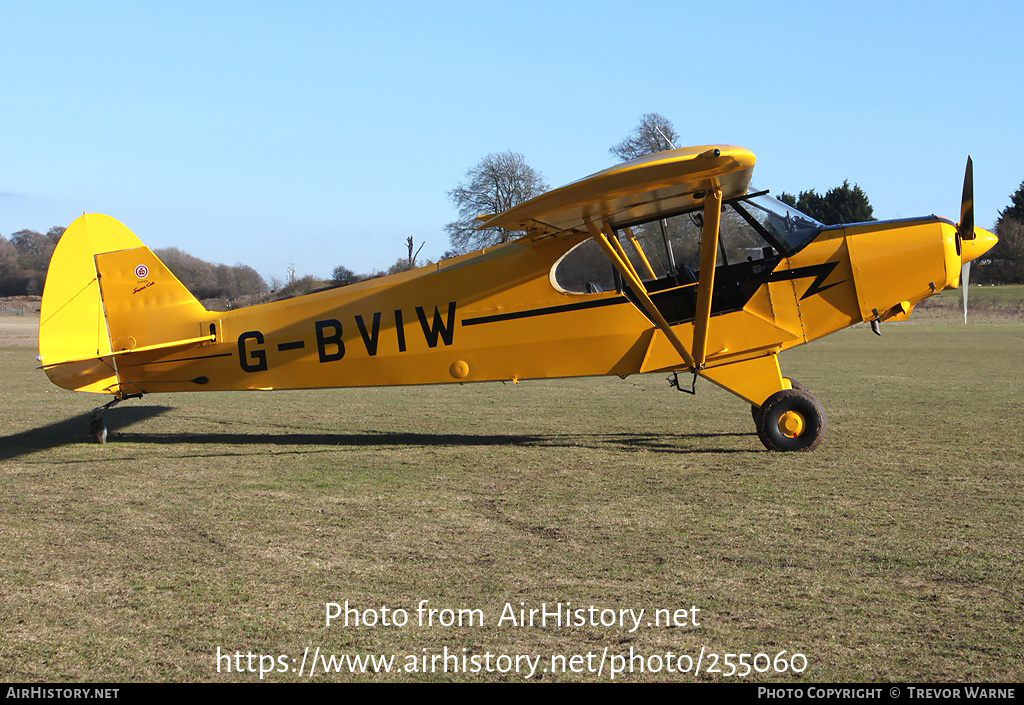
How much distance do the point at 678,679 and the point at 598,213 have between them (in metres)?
5.43

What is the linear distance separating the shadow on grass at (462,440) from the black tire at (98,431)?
0.36 m

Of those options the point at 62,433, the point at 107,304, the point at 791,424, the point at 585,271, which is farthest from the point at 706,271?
the point at 62,433

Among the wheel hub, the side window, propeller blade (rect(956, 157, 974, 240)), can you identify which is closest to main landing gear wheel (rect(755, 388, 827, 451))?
the wheel hub

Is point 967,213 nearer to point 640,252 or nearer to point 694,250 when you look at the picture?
point 694,250

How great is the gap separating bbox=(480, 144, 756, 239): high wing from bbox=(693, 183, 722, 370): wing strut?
16 cm

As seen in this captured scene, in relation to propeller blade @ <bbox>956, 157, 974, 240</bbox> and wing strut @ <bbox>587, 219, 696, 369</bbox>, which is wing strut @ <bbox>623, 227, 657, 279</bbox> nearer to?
wing strut @ <bbox>587, 219, 696, 369</bbox>

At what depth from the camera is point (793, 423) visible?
321 inches

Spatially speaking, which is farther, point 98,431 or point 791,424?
point 98,431

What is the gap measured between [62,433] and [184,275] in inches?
1052

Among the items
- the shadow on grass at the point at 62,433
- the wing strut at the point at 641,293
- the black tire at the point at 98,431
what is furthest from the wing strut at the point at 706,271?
the shadow on grass at the point at 62,433

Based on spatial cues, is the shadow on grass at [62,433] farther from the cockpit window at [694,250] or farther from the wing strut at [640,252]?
the wing strut at [640,252]

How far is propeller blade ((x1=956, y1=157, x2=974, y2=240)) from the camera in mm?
8078

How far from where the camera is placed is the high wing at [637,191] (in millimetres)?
6812

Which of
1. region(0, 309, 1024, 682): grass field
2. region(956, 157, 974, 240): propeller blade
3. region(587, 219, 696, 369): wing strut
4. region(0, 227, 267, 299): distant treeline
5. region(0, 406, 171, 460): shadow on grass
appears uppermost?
region(0, 227, 267, 299): distant treeline
